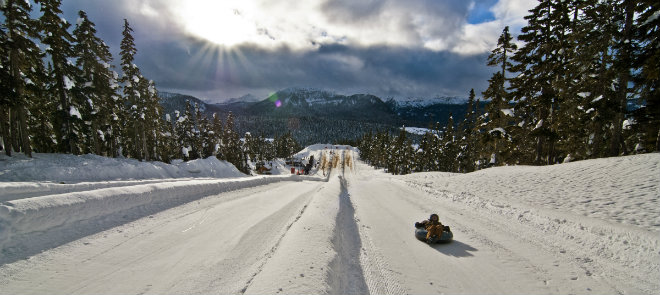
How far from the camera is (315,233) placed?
276 inches

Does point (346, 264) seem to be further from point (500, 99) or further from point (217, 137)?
point (217, 137)

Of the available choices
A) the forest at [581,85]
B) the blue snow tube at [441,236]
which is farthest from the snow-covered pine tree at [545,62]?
the blue snow tube at [441,236]

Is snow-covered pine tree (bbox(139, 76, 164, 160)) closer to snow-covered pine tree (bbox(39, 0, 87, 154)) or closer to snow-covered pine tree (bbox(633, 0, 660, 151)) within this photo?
snow-covered pine tree (bbox(39, 0, 87, 154))

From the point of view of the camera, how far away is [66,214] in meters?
6.51

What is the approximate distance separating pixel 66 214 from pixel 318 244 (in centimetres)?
654

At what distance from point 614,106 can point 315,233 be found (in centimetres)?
1865

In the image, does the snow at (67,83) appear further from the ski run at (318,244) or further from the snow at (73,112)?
the ski run at (318,244)

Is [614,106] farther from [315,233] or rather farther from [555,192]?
[315,233]

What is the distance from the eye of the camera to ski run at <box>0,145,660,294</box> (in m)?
4.62

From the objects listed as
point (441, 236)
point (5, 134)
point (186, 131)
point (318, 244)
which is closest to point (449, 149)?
point (441, 236)

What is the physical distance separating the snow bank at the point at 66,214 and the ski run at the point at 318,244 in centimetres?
3

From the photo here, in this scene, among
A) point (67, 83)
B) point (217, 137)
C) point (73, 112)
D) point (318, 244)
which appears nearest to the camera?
point (318, 244)

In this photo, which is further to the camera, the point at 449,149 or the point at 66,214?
the point at 449,149

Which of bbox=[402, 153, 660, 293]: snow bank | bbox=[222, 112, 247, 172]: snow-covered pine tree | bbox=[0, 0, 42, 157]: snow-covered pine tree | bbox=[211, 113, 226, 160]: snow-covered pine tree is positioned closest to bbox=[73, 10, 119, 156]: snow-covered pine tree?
bbox=[0, 0, 42, 157]: snow-covered pine tree
